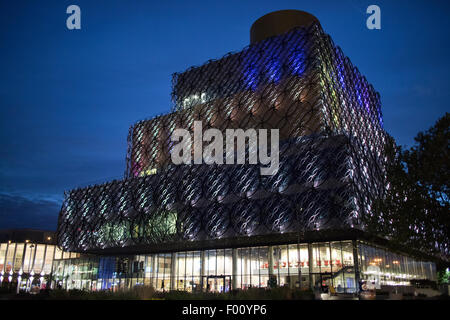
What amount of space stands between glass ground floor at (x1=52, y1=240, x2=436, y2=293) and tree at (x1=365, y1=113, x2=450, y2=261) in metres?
6.32

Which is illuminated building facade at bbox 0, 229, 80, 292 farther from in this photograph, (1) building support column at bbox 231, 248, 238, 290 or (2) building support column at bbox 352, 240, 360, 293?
(2) building support column at bbox 352, 240, 360, 293

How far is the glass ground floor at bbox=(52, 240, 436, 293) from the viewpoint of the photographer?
134 feet

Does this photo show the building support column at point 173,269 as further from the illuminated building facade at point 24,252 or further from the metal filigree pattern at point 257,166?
the illuminated building facade at point 24,252

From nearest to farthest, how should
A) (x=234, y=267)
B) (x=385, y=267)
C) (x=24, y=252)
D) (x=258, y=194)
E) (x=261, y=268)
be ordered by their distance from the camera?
(x=258, y=194) < (x=261, y=268) < (x=385, y=267) < (x=234, y=267) < (x=24, y=252)

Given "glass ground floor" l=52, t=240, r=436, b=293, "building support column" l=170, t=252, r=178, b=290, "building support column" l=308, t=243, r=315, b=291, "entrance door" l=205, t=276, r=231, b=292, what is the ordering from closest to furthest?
"glass ground floor" l=52, t=240, r=436, b=293 → "building support column" l=308, t=243, r=315, b=291 → "entrance door" l=205, t=276, r=231, b=292 → "building support column" l=170, t=252, r=178, b=290

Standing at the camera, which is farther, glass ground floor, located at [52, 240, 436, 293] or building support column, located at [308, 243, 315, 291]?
building support column, located at [308, 243, 315, 291]

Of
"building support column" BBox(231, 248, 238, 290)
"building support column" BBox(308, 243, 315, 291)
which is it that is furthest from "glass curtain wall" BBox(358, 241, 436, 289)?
"building support column" BBox(231, 248, 238, 290)

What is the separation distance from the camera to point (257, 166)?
146ft

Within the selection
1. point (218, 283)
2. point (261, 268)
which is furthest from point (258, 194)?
point (218, 283)

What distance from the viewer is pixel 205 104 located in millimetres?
58906

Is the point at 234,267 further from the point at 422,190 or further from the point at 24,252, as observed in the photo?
the point at 24,252

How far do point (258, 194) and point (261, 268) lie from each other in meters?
9.27

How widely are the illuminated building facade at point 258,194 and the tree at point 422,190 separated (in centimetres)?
456
